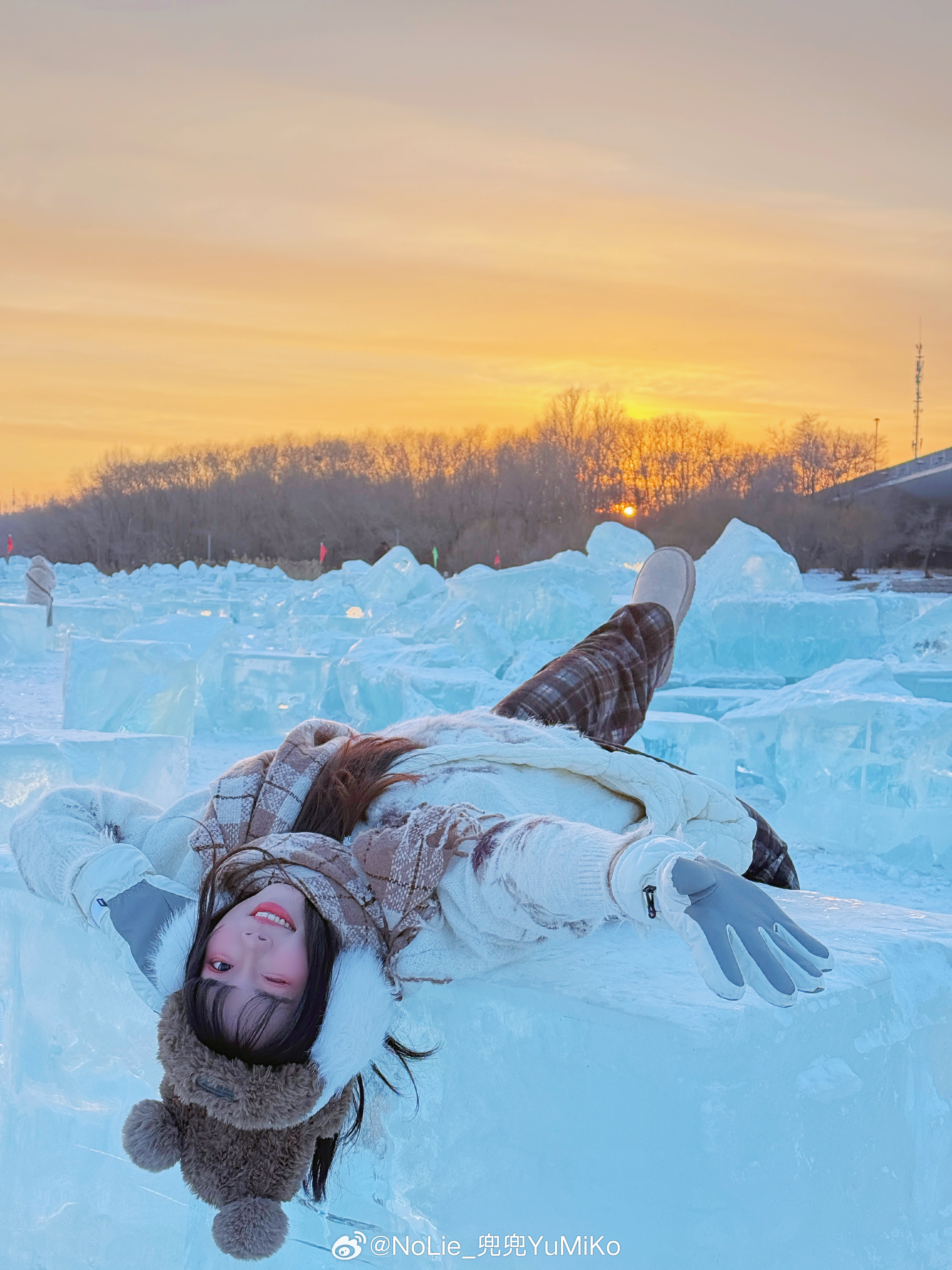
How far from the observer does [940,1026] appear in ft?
5.39

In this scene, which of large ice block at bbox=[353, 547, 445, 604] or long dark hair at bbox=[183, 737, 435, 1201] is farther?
large ice block at bbox=[353, 547, 445, 604]

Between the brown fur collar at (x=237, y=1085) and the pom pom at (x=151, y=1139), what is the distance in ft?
0.14

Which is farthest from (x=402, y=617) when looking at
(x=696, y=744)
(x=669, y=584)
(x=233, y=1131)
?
(x=233, y=1131)

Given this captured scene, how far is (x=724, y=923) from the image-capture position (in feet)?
4.11

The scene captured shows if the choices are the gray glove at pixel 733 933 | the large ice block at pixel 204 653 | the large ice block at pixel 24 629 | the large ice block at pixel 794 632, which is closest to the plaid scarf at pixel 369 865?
the gray glove at pixel 733 933

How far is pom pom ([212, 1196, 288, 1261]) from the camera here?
4.50 ft

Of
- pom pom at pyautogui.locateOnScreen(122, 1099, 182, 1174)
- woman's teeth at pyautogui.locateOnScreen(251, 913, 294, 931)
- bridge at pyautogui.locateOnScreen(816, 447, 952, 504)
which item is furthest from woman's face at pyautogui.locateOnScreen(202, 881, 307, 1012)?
bridge at pyautogui.locateOnScreen(816, 447, 952, 504)

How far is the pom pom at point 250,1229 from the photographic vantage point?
1.37 m

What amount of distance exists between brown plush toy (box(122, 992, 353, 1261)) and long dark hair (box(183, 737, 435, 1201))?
0.08 feet

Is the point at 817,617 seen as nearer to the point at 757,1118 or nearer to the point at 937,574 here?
the point at 757,1118

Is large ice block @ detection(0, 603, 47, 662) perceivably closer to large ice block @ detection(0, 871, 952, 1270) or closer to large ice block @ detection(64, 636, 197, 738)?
large ice block @ detection(64, 636, 197, 738)

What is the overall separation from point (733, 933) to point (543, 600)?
24.7ft

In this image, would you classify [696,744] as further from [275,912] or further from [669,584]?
[275,912]

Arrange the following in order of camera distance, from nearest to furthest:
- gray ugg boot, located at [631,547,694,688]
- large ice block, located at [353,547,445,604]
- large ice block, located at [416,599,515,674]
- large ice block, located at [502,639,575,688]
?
gray ugg boot, located at [631,547,694,688] < large ice block, located at [502,639,575,688] < large ice block, located at [416,599,515,674] < large ice block, located at [353,547,445,604]
